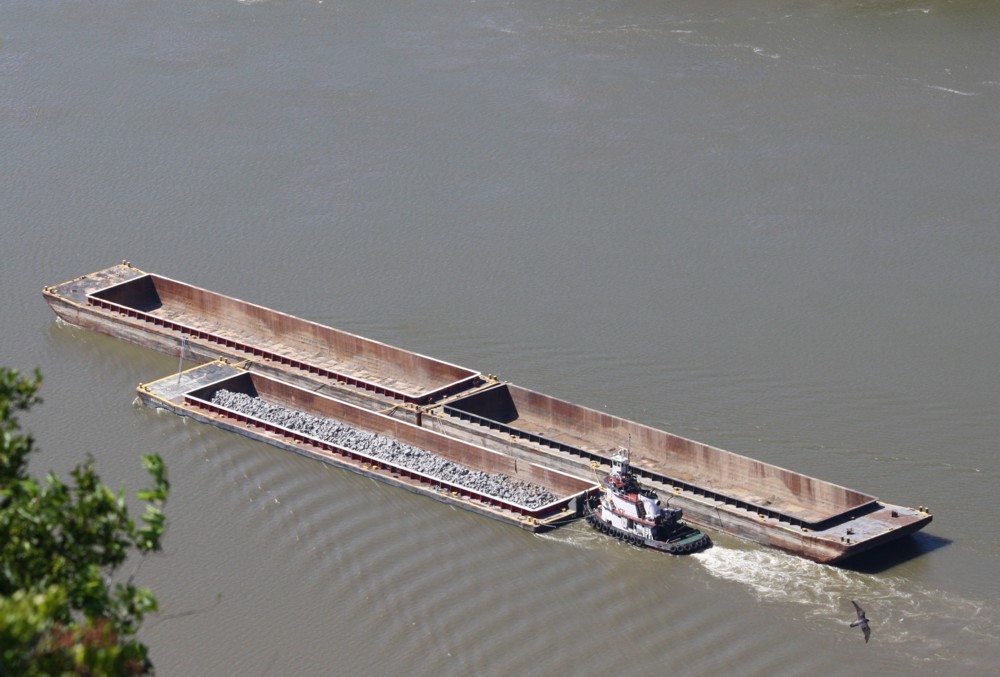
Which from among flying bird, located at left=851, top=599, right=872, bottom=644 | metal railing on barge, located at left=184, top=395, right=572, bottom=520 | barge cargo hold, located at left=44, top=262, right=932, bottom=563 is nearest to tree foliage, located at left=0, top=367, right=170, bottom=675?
flying bird, located at left=851, top=599, right=872, bottom=644

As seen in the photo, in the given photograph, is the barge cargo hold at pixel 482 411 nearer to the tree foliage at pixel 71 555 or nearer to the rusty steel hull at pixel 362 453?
the rusty steel hull at pixel 362 453

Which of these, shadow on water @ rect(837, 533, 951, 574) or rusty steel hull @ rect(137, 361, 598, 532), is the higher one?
rusty steel hull @ rect(137, 361, 598, 532)

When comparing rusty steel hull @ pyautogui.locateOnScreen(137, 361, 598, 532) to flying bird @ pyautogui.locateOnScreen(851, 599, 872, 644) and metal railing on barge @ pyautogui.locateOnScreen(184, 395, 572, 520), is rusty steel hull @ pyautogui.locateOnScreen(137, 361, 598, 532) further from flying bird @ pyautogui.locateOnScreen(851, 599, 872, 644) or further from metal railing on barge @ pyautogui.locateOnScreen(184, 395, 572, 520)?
flying bird @ pyautogui.locateOnScreen(851, 599, 872, 644)

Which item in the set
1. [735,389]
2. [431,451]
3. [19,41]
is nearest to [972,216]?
[735,389]

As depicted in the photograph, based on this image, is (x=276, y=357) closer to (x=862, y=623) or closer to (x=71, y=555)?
(x=862, y=623)

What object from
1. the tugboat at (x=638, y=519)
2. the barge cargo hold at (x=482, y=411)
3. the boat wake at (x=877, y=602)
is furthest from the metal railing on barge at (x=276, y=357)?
the boat wake at (x=877, y=602)

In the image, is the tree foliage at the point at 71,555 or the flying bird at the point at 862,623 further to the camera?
the flying bird at the point at 862,623

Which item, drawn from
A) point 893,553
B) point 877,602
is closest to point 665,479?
point 893,553
